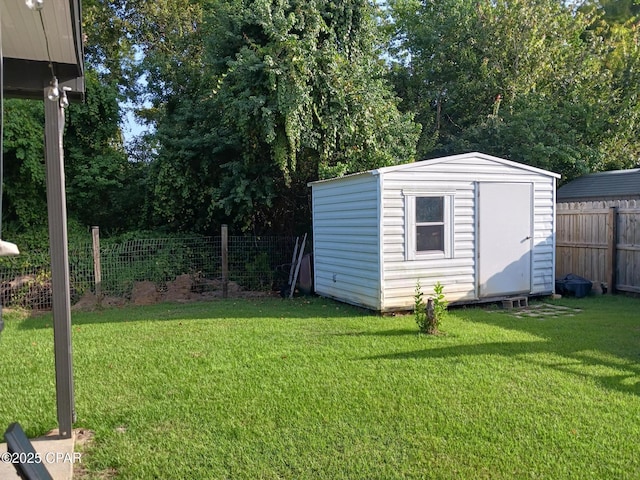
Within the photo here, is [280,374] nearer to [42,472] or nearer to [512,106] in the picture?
[42,472]

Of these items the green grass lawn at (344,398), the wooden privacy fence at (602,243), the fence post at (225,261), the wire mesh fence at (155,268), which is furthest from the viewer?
the fence post at (225,261)

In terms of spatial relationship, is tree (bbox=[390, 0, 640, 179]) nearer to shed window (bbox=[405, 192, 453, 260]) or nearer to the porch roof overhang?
shed window (bbox=[405, 192, 453, 260])

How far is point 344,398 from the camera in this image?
4234mm

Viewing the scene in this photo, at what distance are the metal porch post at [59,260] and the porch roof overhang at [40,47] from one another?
0.27 meters

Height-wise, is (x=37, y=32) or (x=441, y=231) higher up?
(x=37, y=32)

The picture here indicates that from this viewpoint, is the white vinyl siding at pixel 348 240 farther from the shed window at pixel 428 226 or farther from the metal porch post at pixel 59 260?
the metal porch post at pixel 59 260

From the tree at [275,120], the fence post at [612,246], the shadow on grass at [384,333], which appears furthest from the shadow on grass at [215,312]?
the fence post at [612,246]

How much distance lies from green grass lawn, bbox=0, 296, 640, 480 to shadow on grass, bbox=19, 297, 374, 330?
2.38 ft

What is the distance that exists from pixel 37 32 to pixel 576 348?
5.77 m

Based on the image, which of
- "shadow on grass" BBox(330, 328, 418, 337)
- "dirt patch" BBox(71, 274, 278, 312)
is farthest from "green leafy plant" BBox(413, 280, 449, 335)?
"dirt patch" BBox(71, 274, 278, 312)

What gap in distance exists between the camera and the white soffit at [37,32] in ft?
8.79

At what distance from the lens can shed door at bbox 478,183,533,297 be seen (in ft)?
28.4

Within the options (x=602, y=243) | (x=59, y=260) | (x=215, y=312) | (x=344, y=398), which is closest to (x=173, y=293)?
(x=215, y=312)

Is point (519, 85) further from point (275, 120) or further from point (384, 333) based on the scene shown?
point (384, 333)
